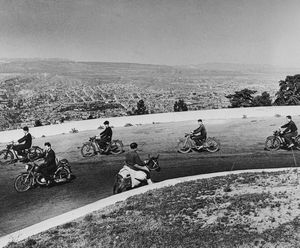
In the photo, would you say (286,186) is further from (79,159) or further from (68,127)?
(68,127)

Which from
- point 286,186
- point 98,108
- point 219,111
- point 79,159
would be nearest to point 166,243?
point 286,186

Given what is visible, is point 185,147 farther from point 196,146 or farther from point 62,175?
point 62,175

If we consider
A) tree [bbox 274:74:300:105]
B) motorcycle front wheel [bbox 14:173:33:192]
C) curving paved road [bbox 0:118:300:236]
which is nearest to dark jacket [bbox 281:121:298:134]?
curving paved road [bbox 0:118:300:236]

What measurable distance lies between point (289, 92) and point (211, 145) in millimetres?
23099

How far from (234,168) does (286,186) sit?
3.93m

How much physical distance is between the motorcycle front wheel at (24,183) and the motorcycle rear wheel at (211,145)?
696cm

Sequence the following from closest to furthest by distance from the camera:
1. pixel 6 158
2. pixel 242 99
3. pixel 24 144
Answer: pixel 24 144 < pixel 6 158 < pixel 242 99

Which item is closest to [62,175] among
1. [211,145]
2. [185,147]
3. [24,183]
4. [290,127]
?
[24,183]

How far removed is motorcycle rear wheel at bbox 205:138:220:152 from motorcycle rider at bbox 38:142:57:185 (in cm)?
629

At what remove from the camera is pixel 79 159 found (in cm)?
1711

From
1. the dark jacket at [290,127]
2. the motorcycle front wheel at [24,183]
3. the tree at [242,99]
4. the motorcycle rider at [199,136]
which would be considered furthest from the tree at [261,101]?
the motorcycle front wheel at [24,183]

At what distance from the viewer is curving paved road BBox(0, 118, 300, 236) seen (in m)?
11.0

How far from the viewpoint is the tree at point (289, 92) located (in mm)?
36219

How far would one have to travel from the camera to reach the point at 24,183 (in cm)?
1274
